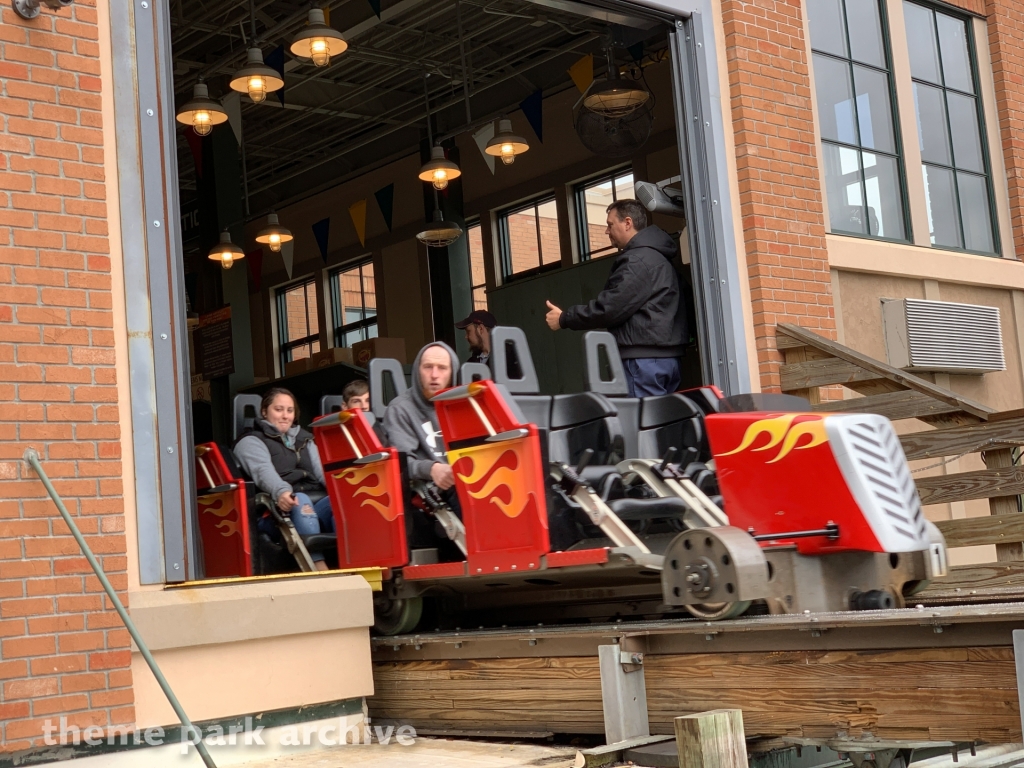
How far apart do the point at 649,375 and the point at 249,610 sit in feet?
8.90

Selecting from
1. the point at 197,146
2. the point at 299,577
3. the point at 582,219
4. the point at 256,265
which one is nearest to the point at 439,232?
the point at 582,219

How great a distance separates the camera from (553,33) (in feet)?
42.8

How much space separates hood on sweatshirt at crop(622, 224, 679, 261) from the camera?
6996 millimetres

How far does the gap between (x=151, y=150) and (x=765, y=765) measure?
→ 3.36 metres

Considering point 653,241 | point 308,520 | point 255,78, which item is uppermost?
point 255,78

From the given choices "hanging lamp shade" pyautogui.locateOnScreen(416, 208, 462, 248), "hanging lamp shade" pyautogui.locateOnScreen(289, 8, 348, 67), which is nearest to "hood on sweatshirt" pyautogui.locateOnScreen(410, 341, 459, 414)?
"hanging lamp shade" pyautogui.locateOnScreen(289, 8, 348, 67)

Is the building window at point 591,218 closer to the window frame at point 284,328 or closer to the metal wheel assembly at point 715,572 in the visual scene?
the window frame at point 284,328

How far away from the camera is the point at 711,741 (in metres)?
3.14

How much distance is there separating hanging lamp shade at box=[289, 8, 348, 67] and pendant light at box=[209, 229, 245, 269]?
159 inches

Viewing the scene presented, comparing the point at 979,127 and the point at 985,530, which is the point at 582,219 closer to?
the point at 979,127

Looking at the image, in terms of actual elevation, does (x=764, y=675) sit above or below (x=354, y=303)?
below

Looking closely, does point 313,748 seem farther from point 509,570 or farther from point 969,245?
point 969,245

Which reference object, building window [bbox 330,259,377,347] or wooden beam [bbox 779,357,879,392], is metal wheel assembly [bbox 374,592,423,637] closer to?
wooden beam [bbox 779,357,879,392]

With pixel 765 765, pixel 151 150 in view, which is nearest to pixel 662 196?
pixel 151 150
